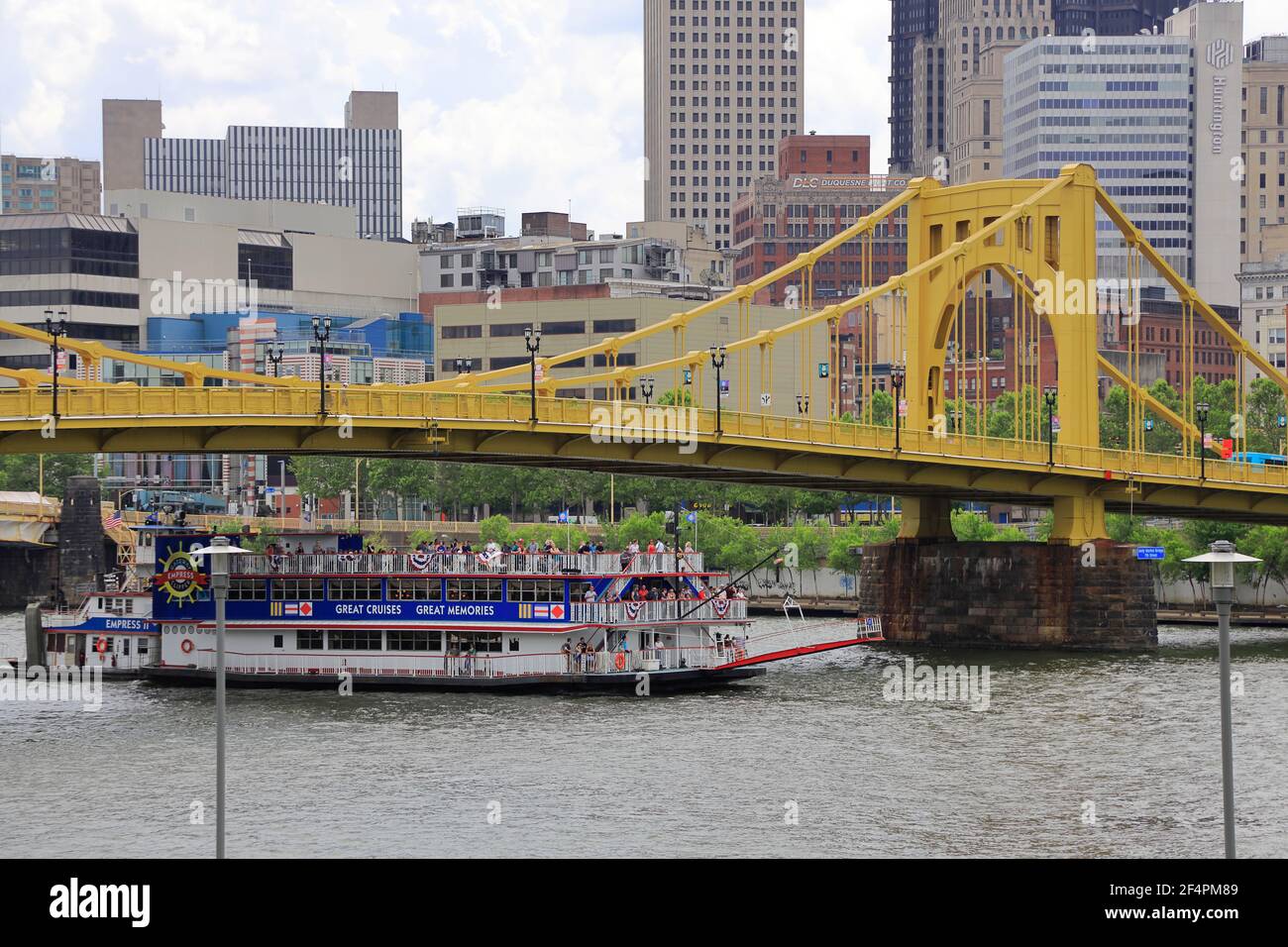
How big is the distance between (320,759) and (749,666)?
21465 mm

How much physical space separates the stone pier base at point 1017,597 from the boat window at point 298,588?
31887mm

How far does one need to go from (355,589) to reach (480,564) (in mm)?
4632

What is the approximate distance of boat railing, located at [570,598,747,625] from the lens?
7038 centimetres

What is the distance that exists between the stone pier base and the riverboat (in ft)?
75.0

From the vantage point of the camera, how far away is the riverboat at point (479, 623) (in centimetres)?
7050

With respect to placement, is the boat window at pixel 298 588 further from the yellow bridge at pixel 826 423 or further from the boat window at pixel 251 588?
the yellow bridge at pixel 826 423

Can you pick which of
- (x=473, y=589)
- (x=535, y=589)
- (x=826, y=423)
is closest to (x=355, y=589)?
(x=473, y=589)

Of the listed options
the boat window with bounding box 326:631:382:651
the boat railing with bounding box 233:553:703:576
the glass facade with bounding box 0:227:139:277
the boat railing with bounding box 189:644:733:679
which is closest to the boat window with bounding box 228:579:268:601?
the boat railing with bounding box 233:553:703:576

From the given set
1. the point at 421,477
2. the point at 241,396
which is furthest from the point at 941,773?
the point at 421,477

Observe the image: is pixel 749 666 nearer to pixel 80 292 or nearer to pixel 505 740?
pixel 505 740

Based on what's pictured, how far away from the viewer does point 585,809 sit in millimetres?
47000

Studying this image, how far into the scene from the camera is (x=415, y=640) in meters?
72.6

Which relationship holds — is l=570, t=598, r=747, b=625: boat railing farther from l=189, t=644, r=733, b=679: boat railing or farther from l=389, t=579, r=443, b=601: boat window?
l=389, t=579, r=443, b=601: boat window

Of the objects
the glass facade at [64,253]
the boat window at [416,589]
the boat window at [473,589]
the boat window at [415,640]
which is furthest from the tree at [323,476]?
the boat window at [473,589]
